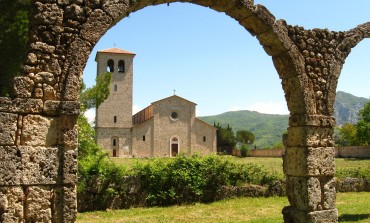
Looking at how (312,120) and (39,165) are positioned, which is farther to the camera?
(312,120)

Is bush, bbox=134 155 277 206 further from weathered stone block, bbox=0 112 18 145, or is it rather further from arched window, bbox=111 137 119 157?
arched window, bbox=111 137 119 157

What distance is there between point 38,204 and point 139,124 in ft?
148

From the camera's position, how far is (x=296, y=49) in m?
7.55

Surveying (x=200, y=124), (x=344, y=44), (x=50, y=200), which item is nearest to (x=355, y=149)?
(x=200, y=124)

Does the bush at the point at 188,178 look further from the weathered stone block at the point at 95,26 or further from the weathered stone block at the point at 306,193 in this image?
the weathered stone block at the point at 95,26

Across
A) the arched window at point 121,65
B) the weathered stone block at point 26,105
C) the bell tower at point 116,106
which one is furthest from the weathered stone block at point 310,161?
the arched window at point 121,65

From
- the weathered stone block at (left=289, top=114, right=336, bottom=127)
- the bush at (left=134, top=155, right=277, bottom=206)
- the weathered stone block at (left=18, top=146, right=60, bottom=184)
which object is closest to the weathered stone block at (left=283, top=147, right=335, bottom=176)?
the weathered stone block at (left=289, top=114, right=336, bottom=127)

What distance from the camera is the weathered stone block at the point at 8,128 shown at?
16.7ft

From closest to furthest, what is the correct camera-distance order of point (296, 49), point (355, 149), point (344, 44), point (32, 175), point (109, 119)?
point (32, 175) < point (296, 49) < point (344, 44) < point (355, 149) < point (109, 119)

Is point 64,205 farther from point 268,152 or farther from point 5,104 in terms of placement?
point 268,152

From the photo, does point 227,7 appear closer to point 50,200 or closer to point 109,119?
point 50,200

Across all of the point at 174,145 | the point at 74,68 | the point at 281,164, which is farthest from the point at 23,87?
the point at 174,145

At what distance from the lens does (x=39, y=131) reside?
5.37 metres

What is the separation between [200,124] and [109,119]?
1278 centimetres
